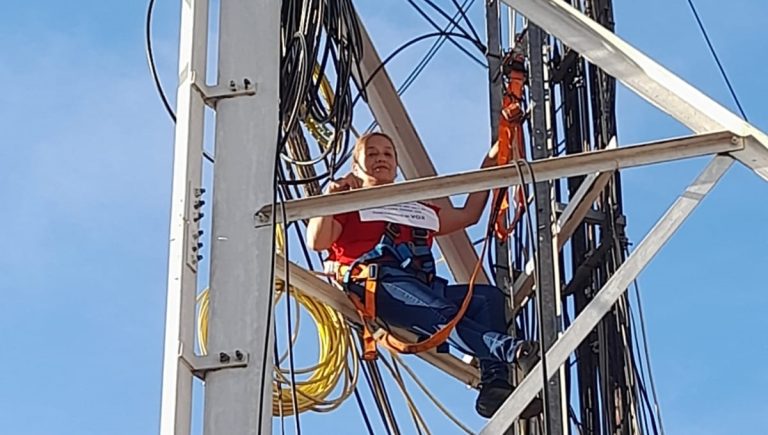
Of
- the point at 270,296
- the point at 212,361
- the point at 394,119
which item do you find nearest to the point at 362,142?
the point at 394,119

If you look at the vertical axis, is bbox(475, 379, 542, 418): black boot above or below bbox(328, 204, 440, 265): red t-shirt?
below

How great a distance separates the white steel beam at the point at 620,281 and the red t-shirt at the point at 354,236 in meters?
1.73

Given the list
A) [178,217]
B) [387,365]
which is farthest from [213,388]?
[387,365]

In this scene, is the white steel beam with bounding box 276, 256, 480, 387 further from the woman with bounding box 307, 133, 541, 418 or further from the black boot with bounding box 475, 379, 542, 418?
the black boot with bounding box 475, 379, 542, 418

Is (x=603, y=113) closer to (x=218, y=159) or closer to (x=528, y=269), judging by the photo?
(x=528, y=269)

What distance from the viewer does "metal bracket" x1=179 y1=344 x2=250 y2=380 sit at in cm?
514

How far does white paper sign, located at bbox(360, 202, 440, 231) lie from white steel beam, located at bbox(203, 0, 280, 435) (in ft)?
4.50

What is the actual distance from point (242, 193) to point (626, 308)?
2.48 meters

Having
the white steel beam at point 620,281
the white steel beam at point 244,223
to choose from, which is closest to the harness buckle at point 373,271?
the white steel beam at point 244,223

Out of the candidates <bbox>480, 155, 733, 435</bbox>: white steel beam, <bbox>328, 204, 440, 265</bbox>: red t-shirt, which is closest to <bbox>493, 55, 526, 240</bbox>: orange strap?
<bbox>328, 204, 440, 265</bbox>: red t-shirt

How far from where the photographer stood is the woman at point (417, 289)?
6.84m

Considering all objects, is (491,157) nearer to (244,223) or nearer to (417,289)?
(417,289)

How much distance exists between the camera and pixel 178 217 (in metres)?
5.39

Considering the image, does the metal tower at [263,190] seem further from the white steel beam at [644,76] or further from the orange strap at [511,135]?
the orange strap at [511,135]
